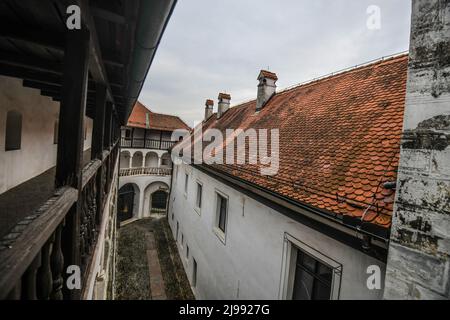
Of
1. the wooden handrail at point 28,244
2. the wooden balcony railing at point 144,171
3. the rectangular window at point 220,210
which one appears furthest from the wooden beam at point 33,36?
the wooden balcony railing at point 144,171

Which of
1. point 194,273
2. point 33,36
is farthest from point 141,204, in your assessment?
point 33,36

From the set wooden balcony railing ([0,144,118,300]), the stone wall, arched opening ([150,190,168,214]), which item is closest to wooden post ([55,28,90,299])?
wooden balcony railing ([0,144,118,300])

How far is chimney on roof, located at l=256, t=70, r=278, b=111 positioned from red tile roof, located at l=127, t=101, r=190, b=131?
18.0 metres

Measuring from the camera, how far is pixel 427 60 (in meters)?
2.35

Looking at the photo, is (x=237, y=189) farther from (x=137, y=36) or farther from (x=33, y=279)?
(x=33, y=279)

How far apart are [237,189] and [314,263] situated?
2.88m

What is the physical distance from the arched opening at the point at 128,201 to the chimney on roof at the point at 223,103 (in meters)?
10.3

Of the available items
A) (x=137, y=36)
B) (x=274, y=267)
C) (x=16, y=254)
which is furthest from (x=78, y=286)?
(x=274, y=267)

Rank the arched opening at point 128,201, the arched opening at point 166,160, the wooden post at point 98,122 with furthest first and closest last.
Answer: the arched opening at point 166,160 < the arched opening at point 128,201 < the wooden post at point 98,122

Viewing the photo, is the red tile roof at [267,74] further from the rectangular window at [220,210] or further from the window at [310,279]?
the window at [310,279]

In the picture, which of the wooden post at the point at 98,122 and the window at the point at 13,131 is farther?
the window at the point at 13,131

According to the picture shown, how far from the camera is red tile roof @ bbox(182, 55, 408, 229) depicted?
3.38 m

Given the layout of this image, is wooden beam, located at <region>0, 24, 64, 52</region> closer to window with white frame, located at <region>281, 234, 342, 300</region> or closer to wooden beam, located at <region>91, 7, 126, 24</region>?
wooden beam, located at <region>91, 7, 126, 24</region>

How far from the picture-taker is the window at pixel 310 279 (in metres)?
4.03
